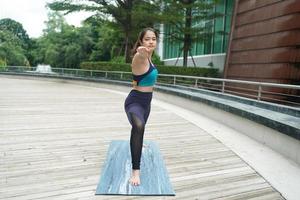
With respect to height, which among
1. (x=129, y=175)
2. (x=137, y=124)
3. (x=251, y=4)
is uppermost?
(x=251, y=4)

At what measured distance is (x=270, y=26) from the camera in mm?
13258

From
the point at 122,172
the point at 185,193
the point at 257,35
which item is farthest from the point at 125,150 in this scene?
the point at 257,35

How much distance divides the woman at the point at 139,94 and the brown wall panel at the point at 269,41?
10.0m

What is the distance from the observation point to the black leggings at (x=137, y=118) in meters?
3.77

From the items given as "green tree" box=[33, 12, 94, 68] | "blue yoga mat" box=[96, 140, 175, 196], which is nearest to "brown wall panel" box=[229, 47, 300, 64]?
→ "blue yoga mat" box=[96, 140, 175, 196]

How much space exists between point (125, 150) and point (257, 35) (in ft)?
36.5

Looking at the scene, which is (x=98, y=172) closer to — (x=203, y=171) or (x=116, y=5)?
(x=203, y=171)

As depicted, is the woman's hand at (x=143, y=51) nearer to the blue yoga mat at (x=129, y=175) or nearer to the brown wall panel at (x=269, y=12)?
the blue yoga mat at (x=129, y=175)

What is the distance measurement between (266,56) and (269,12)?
185 centimetres

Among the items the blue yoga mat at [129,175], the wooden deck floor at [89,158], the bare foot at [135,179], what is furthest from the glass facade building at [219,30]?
the bare foot at [135,179]

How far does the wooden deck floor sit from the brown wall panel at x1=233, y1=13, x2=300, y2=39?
22.8 feet

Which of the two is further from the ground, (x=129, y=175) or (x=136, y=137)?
(x=136, y=137)

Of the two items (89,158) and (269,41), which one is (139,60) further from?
(269,41)

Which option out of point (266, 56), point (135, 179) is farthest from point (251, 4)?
point (135, 179)
